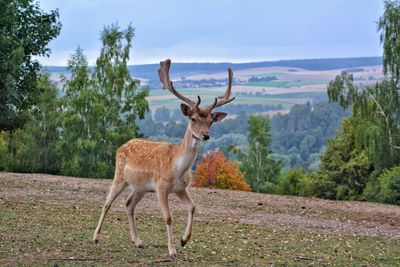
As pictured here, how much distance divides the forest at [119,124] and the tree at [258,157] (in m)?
0.10

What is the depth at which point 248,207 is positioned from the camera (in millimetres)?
20719

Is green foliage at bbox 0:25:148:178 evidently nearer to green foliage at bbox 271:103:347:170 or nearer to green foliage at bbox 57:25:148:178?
green foliage at bbox 57:25:148:178

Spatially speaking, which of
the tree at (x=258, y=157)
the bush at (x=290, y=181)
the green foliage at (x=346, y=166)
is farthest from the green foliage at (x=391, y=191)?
the tree at (x=258, y=157)

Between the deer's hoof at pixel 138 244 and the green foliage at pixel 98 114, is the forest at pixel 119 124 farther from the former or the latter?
the deer's hoof at pixel 138 244

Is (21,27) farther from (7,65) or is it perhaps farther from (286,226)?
(286,226)

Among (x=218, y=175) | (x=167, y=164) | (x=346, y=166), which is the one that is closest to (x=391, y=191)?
(x=346, y=166)

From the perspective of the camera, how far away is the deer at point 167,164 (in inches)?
455

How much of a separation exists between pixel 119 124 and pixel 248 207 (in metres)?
33.2

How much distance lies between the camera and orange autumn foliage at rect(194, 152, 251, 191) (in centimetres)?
6253

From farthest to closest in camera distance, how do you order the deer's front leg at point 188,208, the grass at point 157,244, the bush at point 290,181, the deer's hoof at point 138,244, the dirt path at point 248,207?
1. the bush at point 290,181
2. the dirt path at point 248,207
3. the deer's hoof at point 138,244
4. the deer's front leg at point 188,208
5. the grass at point 157,244

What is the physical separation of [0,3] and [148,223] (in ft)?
40.2

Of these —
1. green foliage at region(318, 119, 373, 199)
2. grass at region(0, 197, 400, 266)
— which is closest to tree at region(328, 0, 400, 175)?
green foliage at region(318, 119, 373, 199)

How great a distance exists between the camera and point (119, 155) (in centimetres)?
1311

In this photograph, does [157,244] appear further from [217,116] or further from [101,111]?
[101,111]
